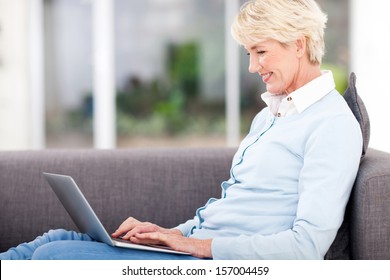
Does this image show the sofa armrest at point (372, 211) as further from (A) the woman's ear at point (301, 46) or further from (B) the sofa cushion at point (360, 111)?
(A) the woman's ear at point (301, 46)

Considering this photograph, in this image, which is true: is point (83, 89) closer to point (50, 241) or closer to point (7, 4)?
point (7, 4)

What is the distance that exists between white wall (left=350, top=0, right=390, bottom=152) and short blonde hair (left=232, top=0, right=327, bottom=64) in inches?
157

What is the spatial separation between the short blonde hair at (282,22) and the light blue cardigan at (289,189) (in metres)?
0.19

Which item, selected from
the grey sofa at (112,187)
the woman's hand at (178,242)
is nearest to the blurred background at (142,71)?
the grey sofa at (112,187)

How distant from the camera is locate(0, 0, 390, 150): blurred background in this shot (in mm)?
6383

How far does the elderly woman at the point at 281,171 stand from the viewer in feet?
5.15

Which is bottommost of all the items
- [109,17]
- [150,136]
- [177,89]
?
[150,136]

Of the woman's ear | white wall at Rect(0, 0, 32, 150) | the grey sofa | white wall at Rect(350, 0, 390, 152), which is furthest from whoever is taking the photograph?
white wall at Rect(0, 0, 32, 150)

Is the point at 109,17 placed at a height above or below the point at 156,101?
above

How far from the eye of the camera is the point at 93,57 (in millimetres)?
6438

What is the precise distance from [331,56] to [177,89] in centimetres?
170

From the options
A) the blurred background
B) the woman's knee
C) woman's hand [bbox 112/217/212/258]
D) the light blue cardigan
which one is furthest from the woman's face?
the blurred background

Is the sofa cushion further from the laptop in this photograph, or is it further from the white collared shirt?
the laptop
